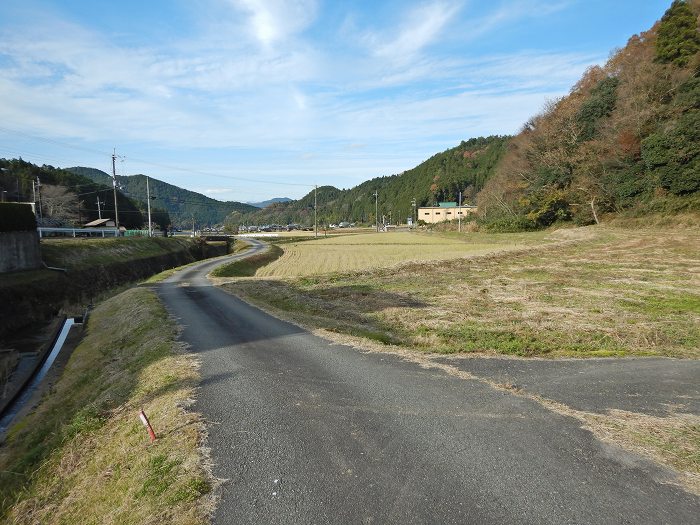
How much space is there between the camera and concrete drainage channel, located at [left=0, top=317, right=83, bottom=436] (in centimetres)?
1067

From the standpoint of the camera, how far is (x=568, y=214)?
56188 millimetres

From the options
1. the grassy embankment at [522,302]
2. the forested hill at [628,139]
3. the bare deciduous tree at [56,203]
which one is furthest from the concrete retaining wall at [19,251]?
the bare deciduous tree at [56,203]

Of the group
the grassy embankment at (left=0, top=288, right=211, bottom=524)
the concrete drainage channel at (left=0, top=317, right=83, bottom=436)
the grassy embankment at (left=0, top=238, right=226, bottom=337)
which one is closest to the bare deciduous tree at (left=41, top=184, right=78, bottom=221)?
the grassy embankment at (left=0, top=238, right=226, bottom=337)

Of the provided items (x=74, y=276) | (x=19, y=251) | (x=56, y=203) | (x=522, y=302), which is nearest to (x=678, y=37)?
(x=522, y=302)

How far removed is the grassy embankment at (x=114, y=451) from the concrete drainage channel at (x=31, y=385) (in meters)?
0.89

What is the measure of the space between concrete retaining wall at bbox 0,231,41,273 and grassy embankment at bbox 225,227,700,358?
14.2m

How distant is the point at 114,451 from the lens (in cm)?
629

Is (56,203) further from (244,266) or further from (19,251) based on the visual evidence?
(19,251)

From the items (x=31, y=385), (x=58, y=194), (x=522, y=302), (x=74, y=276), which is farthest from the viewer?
(x=58, y=194)

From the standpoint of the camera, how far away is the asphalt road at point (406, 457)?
4086 millimetres

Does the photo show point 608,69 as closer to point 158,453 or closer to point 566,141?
point 566,141

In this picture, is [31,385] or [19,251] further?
[19,251]

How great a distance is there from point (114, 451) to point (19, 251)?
27.1 meters

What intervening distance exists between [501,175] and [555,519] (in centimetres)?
7826
